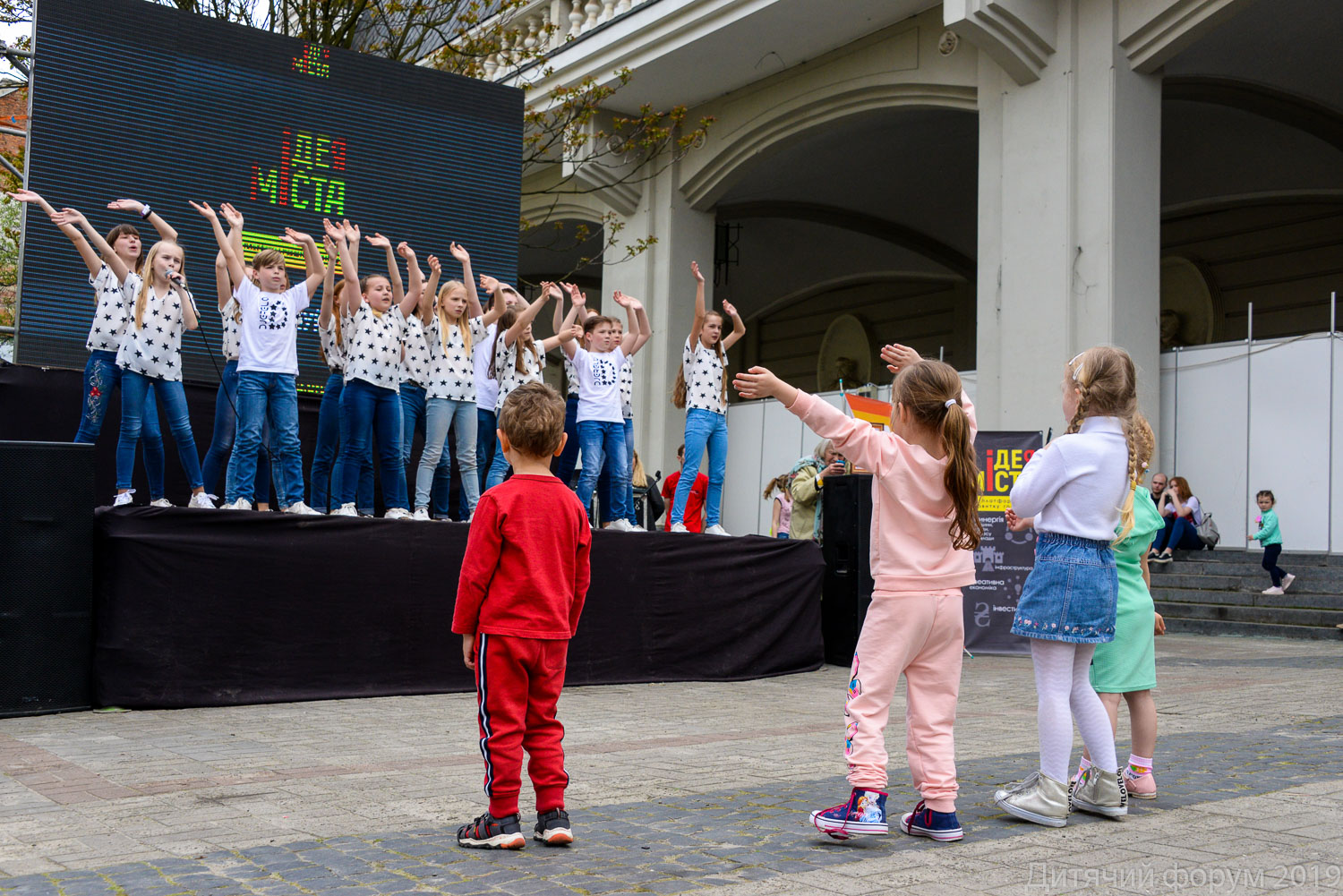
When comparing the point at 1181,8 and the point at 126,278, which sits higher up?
the point at 1181,8

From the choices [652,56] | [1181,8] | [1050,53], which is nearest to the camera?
[1181,8]

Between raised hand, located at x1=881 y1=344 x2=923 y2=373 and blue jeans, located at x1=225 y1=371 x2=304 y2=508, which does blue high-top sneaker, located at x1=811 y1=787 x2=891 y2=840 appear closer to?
raised hand, located at x1=881 y1=344 x2=923 y2=373

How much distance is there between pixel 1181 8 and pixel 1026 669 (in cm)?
803

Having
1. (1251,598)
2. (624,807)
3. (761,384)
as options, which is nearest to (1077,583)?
(761,384)

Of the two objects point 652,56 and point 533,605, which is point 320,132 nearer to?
point 652,56

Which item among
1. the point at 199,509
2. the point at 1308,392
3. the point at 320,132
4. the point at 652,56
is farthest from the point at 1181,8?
the point at 199,509

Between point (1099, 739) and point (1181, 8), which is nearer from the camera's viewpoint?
point (1099, 739)

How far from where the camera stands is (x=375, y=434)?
9133 millimetres

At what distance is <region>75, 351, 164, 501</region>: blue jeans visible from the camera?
8.31 meters

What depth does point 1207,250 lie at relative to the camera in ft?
76.6

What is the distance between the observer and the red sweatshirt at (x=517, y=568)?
165 inches

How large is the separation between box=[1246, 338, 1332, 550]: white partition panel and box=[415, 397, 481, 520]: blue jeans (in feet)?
35.1

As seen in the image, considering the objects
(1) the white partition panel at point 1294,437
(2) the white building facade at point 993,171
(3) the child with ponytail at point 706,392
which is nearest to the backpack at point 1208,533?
(1) the white partition panel at point 1294,437

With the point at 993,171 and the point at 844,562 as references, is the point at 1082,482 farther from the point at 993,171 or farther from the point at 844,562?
the point at 993,171
